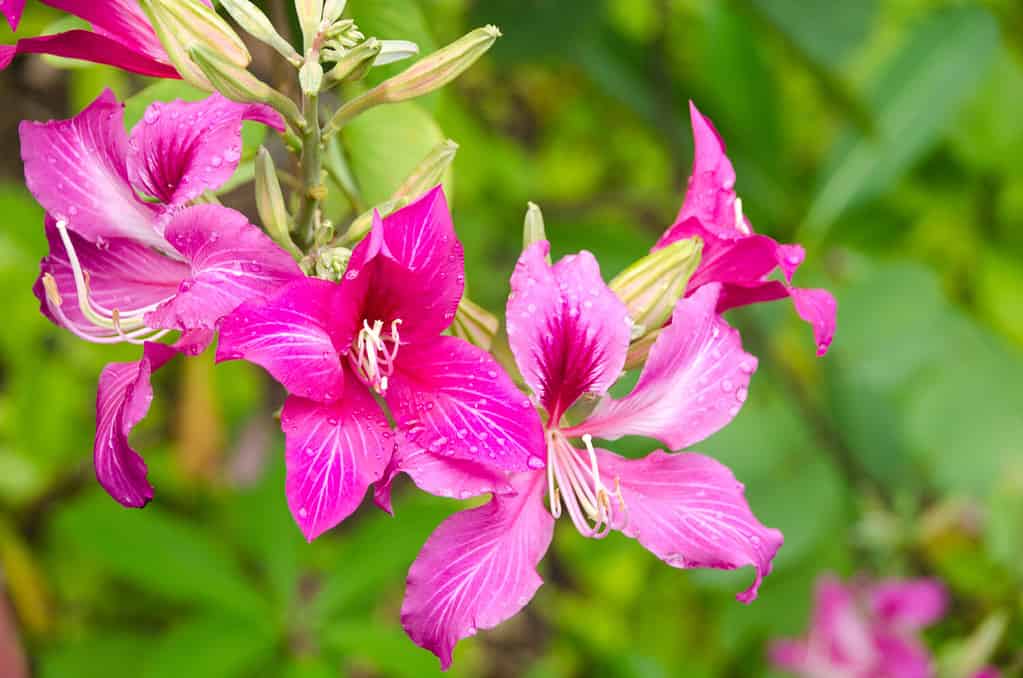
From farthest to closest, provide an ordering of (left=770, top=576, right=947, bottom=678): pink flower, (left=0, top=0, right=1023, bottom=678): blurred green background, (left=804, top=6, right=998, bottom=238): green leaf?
(left=804, top=6, right=998, bottom=238): green leaf → (left=0, top=0, right=1023, bottom=678): blurred green background → (left=770, top=576, right=947, bottom=678): pink flower

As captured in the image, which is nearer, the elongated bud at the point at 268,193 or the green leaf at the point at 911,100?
the elongated bud at the point at 268,193

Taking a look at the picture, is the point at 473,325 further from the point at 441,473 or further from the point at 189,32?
the point at 189,32

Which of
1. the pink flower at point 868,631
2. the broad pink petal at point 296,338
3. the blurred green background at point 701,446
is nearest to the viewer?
the broad pink petal at point 296,338

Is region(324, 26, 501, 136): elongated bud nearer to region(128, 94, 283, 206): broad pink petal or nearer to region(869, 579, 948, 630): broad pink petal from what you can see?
region(128, 94, 283, 206): broad pink petal

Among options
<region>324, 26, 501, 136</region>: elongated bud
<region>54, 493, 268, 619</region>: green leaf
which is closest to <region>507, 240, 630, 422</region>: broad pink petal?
<region>324, 26, 501, 136</region>: elongated bud

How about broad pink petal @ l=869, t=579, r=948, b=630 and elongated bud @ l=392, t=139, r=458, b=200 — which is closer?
elongated bud @ l=392, t=139, r=458, b=200

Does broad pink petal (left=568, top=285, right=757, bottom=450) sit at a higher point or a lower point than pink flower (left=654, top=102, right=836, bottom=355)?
lower

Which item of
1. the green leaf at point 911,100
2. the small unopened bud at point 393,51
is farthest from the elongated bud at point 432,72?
the green leaf at point 911,100

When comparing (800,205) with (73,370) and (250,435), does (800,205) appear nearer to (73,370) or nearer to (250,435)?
(250,435)

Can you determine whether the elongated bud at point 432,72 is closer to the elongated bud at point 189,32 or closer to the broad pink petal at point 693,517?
the elongated bud at point 189,32
